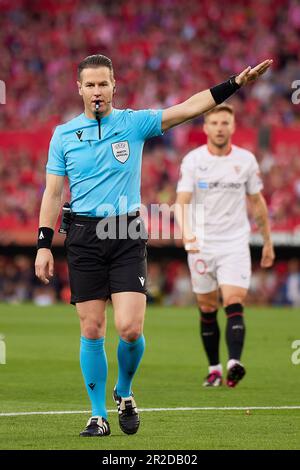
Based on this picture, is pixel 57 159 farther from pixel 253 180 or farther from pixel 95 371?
pixel 253 180

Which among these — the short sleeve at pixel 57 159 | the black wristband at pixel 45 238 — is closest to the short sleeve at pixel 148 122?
the short sleeve at pixel 57 159

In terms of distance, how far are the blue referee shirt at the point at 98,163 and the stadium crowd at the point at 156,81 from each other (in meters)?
16.9

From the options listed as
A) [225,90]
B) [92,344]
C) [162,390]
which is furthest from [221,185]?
[92,344]

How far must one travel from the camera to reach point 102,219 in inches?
313

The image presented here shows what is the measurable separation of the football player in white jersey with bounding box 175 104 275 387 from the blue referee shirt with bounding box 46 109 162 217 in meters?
3.76

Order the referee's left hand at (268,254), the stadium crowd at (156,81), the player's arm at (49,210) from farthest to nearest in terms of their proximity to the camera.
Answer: the stadium crowd at (156,81)
the referee's left hand at (268,254)
the player's arm at (49,210)

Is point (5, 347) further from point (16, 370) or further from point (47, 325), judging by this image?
point (47, 325)

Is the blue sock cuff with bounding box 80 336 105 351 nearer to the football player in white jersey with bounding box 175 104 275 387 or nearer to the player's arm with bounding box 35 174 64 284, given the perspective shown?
the player's arm with bounding box 35 174 64 284

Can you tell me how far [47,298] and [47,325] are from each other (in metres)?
7.42

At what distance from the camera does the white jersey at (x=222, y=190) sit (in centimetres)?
1200

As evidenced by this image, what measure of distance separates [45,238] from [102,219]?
0.40 meters

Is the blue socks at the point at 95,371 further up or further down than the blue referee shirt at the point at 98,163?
further down

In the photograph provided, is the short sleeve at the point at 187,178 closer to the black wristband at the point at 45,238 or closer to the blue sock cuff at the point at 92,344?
the black wristband at the point at 45,238

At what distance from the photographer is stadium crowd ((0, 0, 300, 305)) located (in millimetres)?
26109
